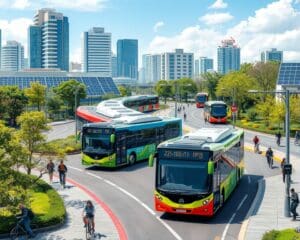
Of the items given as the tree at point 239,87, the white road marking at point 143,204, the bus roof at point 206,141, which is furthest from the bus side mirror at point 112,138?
Answer: the tree at point 239,87

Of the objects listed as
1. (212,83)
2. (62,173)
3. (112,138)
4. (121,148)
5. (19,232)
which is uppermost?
(212,83)

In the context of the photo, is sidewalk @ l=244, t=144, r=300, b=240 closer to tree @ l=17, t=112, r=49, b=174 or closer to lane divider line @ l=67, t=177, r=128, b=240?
lane divider line @ l=67, t=177, r=128, b=240

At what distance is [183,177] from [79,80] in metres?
98.2

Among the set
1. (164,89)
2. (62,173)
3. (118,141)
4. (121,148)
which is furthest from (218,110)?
(164,89)

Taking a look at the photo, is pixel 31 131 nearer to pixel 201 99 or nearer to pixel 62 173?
pixel 62 173

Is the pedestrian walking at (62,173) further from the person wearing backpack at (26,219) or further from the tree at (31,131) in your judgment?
the person wearing backpack at (26,219)

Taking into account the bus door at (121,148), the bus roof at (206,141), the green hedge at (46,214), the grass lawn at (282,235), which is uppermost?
the bus roof at (206,141)

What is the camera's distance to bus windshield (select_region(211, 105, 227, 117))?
232 feet

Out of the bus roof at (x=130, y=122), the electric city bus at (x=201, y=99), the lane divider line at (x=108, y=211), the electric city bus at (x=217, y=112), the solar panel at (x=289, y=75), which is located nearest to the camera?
the lane divider line at (x=108, y=211)

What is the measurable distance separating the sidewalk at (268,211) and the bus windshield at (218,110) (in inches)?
1512

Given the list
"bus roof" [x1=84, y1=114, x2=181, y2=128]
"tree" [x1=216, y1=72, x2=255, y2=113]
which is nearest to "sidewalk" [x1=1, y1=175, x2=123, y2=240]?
"bus roof" [x1=84, y1=114, x2=181, y2=128]

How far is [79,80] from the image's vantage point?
11756cm

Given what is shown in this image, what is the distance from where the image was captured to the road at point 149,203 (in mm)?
20531

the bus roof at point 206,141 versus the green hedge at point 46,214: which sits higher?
the bus roof at point 206,141
